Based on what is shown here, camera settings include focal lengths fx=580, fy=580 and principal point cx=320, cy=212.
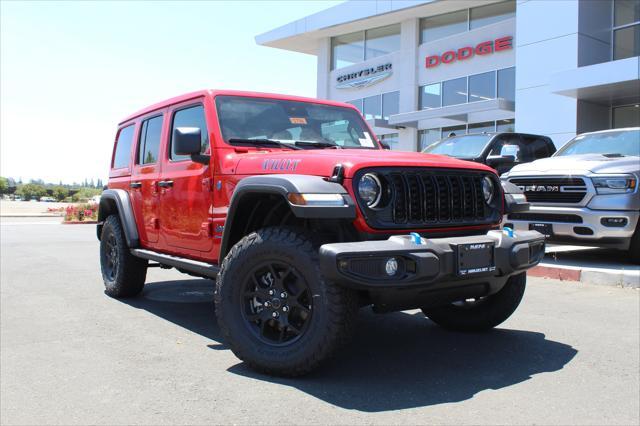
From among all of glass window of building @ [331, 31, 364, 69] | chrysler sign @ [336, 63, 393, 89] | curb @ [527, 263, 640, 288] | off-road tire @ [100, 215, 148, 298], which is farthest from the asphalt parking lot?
glass window of building @ [331, 31, 364, 69]

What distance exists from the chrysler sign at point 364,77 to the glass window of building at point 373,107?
0.77m

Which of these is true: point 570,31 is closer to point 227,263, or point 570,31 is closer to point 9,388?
point 227,263

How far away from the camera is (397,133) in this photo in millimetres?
26812

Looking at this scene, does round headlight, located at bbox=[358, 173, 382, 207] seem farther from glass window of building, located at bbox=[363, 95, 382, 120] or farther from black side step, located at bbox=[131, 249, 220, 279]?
glass window of building, located at bbox=[363, 95, 382, 120]

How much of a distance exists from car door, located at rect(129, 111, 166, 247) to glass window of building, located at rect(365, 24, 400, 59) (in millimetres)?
23463

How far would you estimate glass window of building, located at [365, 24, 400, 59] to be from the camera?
27.8 meters

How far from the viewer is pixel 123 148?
21.6 feet

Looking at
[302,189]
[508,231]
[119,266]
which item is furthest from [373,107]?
[302,189]

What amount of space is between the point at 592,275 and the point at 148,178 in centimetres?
524

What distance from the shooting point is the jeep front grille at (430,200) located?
11.5ft

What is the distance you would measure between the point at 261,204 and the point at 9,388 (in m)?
1.90

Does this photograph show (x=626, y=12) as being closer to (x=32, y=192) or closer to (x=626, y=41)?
(x=626, y=41)

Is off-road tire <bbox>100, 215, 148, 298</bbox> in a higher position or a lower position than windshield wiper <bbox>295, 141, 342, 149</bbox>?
lower

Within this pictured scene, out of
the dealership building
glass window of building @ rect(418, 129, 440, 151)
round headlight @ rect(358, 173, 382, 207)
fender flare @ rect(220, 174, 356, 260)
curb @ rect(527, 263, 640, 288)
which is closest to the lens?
fender flare @ rect(220, 174, 356, 260)
